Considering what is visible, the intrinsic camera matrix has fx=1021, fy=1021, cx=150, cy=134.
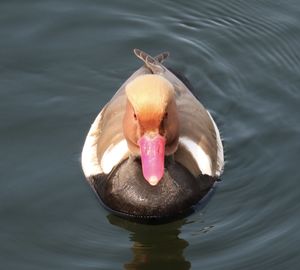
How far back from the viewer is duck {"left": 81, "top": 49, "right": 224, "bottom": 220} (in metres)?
7.78

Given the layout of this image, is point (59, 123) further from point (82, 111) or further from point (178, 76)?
point (178, 76)

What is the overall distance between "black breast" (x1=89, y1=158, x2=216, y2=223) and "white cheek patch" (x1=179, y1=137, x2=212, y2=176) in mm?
223

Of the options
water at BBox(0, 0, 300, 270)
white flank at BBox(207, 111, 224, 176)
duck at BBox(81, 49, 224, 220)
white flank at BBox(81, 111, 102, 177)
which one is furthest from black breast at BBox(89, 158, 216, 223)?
white flank at BBox(207, 111, 224, 176)

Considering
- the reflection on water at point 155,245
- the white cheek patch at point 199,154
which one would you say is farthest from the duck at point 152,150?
the reflection on water at point 155,245

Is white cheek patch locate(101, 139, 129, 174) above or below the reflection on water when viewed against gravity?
above

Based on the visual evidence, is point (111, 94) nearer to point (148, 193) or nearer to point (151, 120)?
point (148, 193)

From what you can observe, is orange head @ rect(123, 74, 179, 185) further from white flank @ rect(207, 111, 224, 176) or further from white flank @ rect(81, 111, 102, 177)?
white flank @ rect(207, 111, 224, 176)

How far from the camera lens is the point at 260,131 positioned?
9.39 meters

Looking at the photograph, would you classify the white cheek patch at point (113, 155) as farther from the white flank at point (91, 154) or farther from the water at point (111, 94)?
the water at point (111, 94)

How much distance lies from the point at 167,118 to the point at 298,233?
143 cm

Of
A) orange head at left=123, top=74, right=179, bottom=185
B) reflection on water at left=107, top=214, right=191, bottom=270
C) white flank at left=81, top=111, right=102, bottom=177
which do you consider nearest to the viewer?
orange head at left=123, top=74, right=179, bottom=185

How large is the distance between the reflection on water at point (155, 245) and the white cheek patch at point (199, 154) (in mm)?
532

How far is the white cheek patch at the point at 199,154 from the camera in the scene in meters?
8.57

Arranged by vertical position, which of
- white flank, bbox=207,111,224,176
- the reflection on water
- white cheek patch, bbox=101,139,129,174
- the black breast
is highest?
white flank, bbox=207,111,224,176
